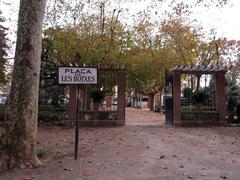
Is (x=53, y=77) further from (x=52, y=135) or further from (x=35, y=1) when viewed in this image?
(x=35, y=1)

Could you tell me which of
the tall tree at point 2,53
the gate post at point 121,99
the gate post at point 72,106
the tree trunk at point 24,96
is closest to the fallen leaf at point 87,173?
the tree trunk at point 24,96

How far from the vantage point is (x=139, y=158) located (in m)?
9.66

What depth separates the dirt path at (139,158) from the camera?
26.2 feet

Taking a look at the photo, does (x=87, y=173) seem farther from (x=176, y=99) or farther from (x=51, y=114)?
(x=176, y=99)

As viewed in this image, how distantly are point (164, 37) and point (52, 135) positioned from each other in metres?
19.6

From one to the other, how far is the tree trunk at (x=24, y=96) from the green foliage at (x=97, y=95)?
10.4 m

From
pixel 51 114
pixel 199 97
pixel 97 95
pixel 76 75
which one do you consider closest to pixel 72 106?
pixel 51 114

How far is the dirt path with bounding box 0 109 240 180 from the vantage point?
26.2ft

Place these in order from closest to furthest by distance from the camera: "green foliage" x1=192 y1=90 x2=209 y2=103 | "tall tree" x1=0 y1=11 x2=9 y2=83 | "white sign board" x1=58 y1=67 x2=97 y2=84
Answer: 1. "white sign board" x1=58 y1=67 x2=97 y2=84
2. "green foliage" x1=192 y1=90 x2=209 y2=103
3. "tall tree" x1=0 y1=11 x2=9 y2=83

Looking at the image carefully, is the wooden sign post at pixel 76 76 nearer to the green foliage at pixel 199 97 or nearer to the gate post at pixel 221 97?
the green foliage at pixel 199 97

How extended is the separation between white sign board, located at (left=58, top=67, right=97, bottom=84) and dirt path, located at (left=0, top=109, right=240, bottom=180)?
184cm

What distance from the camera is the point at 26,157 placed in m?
8.79

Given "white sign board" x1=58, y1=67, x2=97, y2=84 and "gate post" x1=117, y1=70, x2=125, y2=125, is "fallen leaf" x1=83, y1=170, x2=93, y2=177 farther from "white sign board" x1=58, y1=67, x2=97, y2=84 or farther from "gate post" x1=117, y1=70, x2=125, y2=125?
"gate post" x1=117, y1=70, x2=125, y2=125

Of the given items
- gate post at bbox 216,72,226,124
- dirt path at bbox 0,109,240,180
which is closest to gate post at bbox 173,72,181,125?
gate post at bbox 216,72,226,124
